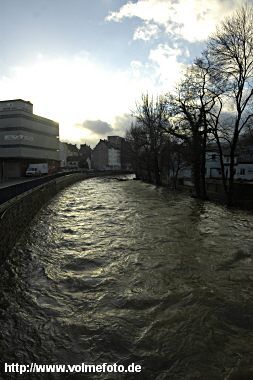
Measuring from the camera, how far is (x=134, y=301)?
859cm

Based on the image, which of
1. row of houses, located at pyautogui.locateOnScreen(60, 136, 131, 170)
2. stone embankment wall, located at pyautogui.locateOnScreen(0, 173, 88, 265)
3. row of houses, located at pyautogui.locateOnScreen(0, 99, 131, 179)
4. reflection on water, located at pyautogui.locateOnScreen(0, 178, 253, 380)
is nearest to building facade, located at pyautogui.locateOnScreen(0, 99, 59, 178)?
row of houses, located at pyautogui.locateOnScreen(0, 99, 131, 179)

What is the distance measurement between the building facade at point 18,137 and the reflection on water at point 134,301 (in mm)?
66773

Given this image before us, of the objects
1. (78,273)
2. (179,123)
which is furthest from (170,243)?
(179,123)

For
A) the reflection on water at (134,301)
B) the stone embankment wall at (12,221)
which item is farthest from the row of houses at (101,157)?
the reflection on water at (134,301)

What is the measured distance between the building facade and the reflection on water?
66.8 metres

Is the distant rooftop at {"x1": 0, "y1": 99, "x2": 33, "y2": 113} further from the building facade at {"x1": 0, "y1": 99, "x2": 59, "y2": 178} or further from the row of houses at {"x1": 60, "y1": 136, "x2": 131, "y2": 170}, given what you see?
the row of houses at {"x1": 60, "y1": 136, "x2": 131, "y2": 170}

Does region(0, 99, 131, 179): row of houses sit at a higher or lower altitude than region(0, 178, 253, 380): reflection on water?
higher

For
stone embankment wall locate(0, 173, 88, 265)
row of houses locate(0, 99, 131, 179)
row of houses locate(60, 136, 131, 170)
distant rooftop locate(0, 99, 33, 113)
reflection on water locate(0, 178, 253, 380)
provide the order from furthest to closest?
row of houses locate(60, 136, 131, 170)
distant rooftop locate(0, 99, 33, 113)
row of houses locate(0, 99, 131, 179)
stone embankment wall locate(0, 173, 88, 265)
reflection on water locate(0, 178, 253, 380)

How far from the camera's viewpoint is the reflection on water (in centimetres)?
629

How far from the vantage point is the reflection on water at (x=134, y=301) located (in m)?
6.29

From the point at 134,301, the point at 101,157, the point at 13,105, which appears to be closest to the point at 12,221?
the point at 134,301

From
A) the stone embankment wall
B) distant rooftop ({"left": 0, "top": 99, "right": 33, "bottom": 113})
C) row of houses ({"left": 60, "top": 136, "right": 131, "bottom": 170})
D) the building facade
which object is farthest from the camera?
row of houses ({"left": 60, "top": 136, "right": 131, "bottom": 170})

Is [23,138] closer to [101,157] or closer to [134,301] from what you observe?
[134,301]

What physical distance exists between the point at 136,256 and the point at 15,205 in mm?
6521
